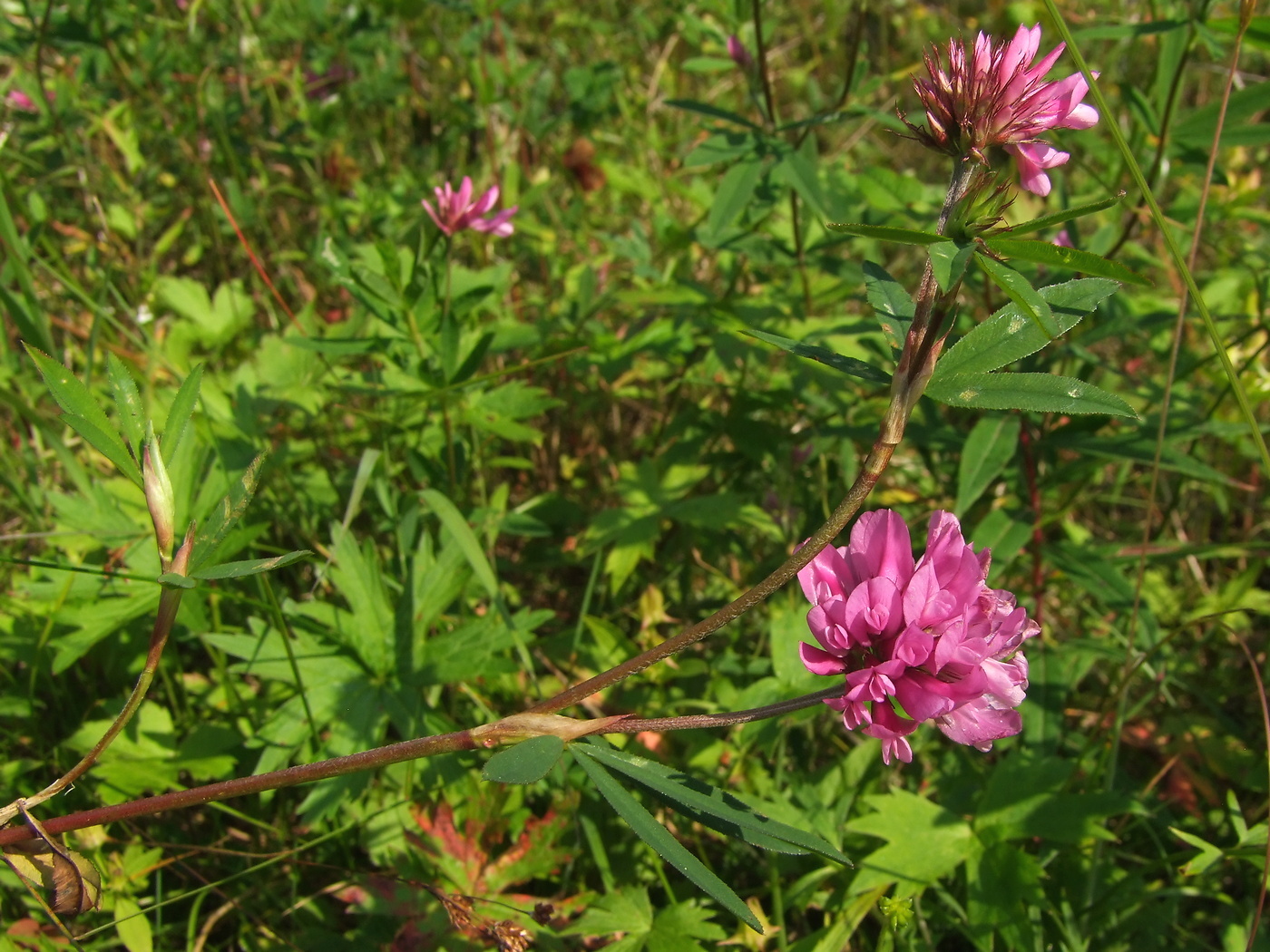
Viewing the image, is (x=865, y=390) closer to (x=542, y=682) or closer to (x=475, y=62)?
(x=542, y=682)

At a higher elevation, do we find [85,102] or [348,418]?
[85,102]

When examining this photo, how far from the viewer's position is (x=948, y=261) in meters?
0.95

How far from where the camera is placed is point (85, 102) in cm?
351

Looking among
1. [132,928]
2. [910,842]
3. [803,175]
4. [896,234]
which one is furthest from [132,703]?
[803,175]

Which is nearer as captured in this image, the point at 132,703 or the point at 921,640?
the point at 921,640

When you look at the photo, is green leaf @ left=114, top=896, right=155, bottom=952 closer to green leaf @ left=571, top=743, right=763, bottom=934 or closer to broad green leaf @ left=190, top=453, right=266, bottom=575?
broad green leaf @ left=190, top=453, right=266, bottom=575

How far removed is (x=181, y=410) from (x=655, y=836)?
82cm

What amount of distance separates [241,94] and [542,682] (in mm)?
2788

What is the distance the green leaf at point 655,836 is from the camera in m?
1.06

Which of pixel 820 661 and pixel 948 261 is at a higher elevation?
pixel 948 261

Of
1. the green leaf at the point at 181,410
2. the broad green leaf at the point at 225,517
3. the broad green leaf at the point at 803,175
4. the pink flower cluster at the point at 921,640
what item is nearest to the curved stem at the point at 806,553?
the pink flower cluster at the point at 921,640

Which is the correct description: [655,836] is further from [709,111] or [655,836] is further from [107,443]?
[709,111]

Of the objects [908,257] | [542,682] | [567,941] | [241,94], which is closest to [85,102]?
[241,94]

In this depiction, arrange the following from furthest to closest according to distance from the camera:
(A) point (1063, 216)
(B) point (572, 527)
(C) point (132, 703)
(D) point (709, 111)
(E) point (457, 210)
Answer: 1. (B) point (572, 527)
2. (D) point (709, 111)
3. (E) point (457, 210)
4. (C) point (132, 703)
5. (A) point (1063, 216)
